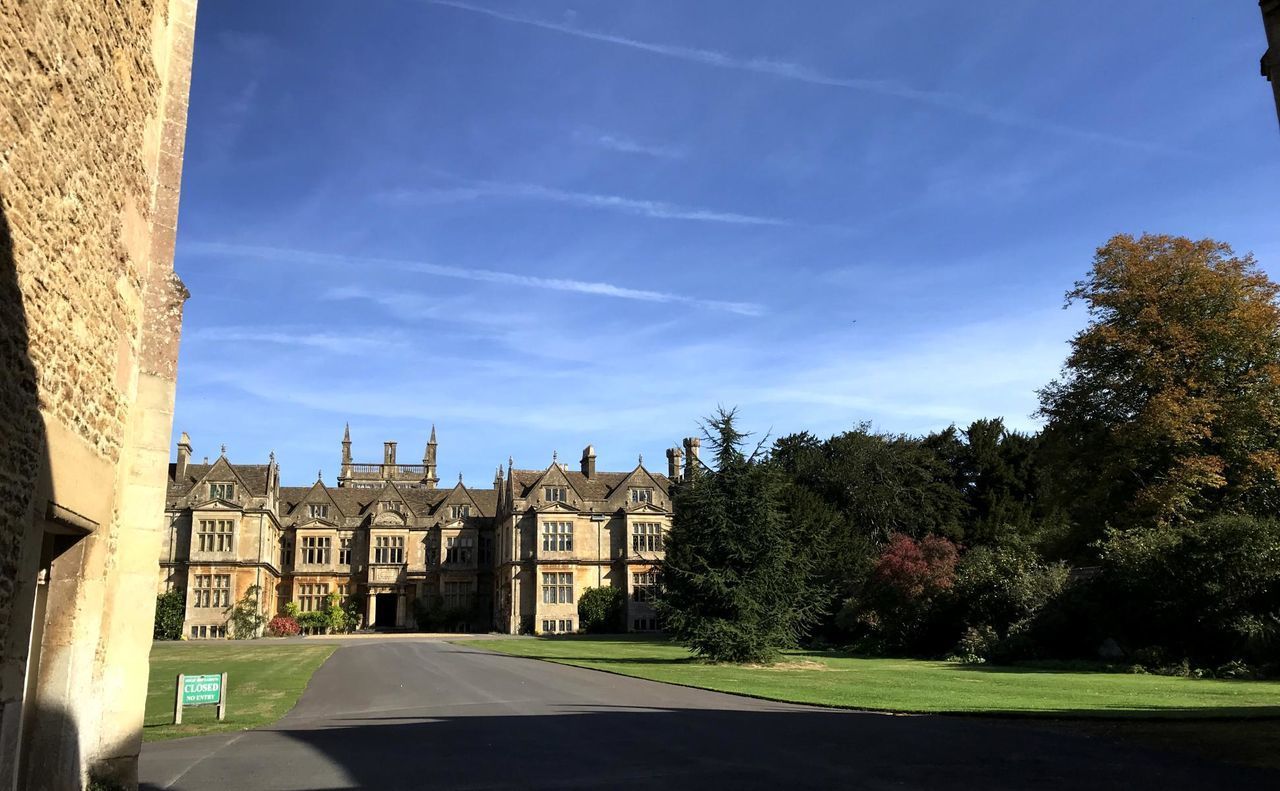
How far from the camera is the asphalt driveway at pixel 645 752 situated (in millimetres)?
9023

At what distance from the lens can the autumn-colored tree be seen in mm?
29734

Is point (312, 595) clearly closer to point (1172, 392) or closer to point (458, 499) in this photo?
point (458, 499)

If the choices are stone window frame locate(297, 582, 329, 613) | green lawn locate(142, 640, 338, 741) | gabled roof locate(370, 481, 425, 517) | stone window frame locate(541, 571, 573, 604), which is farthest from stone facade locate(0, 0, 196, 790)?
stone window frame locate(297, 582, 329, 613)

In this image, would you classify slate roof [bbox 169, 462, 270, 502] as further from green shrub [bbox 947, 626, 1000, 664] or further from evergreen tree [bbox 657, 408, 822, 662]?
green shrub [bbox 947, 626, 1000, 664]

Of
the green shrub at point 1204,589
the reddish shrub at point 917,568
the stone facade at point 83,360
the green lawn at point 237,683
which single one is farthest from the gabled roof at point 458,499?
the stone facade at point 83,360

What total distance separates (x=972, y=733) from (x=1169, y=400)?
22650mm

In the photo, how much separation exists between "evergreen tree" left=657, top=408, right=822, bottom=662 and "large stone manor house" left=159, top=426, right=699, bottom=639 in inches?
954

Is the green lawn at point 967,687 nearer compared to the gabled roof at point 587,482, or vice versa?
the green lawn at point 967,687

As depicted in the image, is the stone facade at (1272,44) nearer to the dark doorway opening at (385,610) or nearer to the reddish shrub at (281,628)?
the reddish shrub at (281,628)

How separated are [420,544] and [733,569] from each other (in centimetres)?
4318

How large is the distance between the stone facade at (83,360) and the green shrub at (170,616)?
49.4m

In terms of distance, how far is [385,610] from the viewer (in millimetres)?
68438

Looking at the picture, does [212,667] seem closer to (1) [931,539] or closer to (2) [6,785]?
(2) [6,785]

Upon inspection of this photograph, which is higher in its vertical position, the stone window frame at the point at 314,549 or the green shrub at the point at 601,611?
the stone window frame at the point at 314,549
